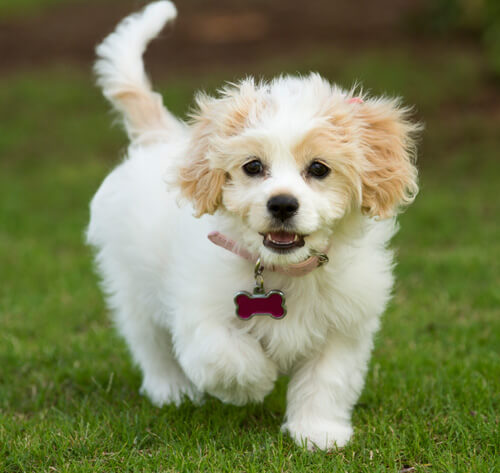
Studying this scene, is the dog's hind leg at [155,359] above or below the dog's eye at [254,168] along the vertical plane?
below

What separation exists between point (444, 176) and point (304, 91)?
8457mm

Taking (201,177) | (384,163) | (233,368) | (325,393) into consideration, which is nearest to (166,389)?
(233,368)

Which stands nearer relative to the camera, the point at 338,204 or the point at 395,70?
the point at 338,204

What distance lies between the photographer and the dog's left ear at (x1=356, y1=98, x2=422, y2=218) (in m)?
3.91

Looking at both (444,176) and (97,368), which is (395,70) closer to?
(444,176)

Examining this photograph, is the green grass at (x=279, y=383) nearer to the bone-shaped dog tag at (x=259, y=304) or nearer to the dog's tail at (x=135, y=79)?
the bone-shaped dog tag at (x=259, y=304)

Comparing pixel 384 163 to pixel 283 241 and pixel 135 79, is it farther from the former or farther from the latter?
pixel 135 79

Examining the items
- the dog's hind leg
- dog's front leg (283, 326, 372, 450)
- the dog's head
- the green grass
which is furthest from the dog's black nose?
the dog's hind leg

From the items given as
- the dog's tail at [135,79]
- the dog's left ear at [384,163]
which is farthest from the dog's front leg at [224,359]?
the dog's tail at [135,79]

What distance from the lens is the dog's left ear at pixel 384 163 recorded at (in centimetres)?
391

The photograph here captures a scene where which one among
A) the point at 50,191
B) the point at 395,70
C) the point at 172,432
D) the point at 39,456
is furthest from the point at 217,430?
the point at 395,70

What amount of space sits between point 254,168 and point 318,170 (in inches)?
11.7

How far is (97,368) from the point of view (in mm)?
5512

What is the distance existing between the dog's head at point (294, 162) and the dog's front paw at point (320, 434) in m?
0.94
